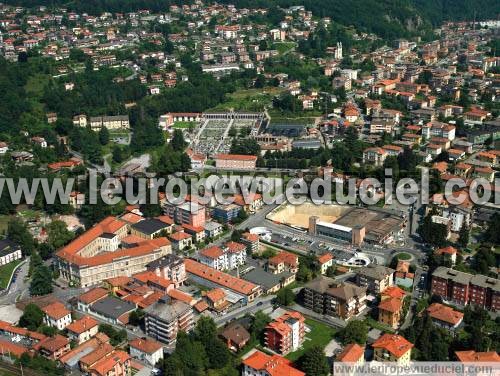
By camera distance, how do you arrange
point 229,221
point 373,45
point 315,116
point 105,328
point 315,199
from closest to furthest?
point 105,328 < point 229,221 < point 315,199 < point 315,116 < point 373,45

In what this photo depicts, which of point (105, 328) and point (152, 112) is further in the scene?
point (152, 112)

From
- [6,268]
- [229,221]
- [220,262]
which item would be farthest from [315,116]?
[6,268]

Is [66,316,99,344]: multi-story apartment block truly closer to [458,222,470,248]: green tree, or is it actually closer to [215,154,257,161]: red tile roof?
[458,222,470,248]: green tree

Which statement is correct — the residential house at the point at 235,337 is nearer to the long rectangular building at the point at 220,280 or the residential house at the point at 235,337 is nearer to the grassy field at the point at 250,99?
the long rectangular building at the point at 220,280

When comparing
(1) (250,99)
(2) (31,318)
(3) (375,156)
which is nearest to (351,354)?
(2) (31,318)

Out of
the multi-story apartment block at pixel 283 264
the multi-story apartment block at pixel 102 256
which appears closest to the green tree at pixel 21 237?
the multi-story apartment block at pixel 102 256

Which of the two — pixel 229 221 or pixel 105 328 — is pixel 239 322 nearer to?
pixel 105 328
